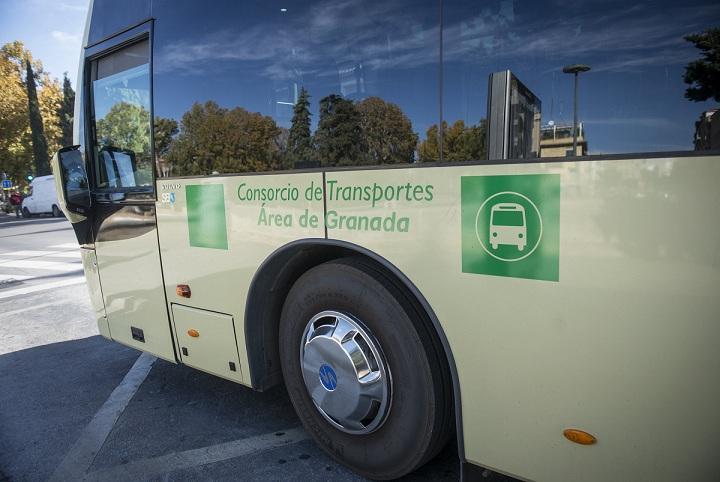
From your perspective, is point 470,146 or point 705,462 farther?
point 470,146

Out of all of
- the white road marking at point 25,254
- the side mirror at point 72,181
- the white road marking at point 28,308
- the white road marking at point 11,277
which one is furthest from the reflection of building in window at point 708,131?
the white road marking at point 25,254

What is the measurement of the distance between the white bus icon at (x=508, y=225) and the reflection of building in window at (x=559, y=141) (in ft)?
0.71

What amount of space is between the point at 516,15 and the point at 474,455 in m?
1.77

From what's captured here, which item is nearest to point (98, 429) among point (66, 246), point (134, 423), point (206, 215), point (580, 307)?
point (134, 423)

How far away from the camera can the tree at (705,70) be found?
1.47 meters

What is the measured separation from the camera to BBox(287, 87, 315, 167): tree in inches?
99.3

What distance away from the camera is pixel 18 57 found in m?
33.8

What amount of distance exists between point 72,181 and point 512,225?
3.41 meters

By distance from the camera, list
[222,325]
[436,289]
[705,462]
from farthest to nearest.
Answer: [222,325], [436,289], [705,462]

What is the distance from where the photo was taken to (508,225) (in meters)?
1.85

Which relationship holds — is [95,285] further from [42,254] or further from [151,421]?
[42,254]

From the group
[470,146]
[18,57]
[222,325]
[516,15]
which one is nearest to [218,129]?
[222,325]

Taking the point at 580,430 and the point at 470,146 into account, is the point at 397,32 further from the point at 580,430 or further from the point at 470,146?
the point at 580,430

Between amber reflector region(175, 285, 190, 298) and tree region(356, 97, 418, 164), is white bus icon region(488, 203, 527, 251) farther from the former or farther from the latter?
amber reflector region(175, 285, 190, 298)
